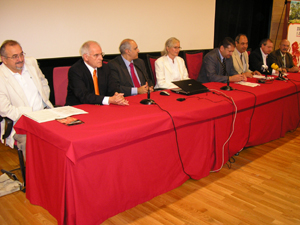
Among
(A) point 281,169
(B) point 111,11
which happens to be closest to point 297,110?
(A) point 281,169

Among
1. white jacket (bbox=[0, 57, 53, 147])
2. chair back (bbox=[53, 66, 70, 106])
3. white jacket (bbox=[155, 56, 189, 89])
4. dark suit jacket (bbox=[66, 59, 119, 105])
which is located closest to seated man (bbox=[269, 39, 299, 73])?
white jacket (bbox=[155, 56, 189, 89])

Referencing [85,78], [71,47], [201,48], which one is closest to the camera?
[85,78]

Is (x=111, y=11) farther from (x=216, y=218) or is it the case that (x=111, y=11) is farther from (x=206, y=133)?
(x=216, y=218)

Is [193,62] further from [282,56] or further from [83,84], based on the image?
[83,84]

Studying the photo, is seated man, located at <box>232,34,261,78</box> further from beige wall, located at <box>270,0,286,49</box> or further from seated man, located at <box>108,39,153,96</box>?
beige wall, located at <box>270,0,286,49</box>

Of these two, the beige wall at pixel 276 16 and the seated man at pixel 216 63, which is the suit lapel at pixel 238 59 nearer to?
the seated man at pixel 216 63

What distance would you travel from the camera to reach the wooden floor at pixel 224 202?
1.78 metres

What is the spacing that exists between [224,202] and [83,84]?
1.48 meters

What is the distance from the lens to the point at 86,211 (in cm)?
159

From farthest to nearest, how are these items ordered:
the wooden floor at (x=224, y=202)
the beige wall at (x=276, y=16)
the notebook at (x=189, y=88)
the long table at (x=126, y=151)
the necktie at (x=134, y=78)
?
the beige wall at (x=276, y=16) < the necktie at (x=134, y=78) < the notebook at (x=189, y=88) < the wooden floor at (x=224, y=202) < the long table at (x=126, y=151)

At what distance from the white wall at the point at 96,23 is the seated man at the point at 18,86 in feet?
2.34

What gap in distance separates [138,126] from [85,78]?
3.08 ft

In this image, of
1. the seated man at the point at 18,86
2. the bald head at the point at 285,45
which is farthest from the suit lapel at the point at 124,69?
the bald head at the point at 285,45

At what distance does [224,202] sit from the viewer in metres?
1.96
